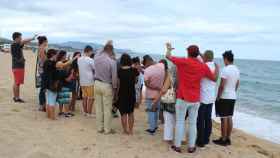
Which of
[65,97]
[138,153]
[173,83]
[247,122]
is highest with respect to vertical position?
[173,83]

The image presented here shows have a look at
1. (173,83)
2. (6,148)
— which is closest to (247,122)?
(173,83)

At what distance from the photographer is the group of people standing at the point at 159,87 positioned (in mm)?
5719

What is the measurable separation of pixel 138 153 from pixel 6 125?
2709 mm

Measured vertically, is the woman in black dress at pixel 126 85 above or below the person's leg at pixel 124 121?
above

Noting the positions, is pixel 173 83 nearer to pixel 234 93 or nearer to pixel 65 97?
pixel 234 93

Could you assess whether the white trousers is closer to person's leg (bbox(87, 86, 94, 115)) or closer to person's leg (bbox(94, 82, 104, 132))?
person's leg (bbox(94, 82, 104, 132))

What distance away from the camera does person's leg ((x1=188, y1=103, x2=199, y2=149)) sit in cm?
579

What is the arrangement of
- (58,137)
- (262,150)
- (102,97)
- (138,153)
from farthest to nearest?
(262,150) < (102,97) < (58,137) < (138,153)

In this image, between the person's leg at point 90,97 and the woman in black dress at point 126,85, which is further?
the person's leg at point 90,97

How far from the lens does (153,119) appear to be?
23.0ft

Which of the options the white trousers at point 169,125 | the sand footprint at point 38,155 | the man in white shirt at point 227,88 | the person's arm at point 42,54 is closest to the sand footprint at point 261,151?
the man in white shirt at point 227,88

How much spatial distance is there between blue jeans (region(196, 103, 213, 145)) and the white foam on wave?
4.24m

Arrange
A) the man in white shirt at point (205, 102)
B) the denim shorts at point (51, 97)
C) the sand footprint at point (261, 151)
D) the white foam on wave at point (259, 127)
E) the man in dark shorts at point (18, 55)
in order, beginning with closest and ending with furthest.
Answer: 1. the man in white shirt at point (205, 102)
2. the sand footprint at point (261, 151)
3. the denim shorts at point (51, 97)
4. the man in dark shorts at point (18, 55)
5. the white foam on wave at point (259, 127)

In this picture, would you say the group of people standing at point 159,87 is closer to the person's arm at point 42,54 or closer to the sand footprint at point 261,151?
the person's arm at point 42,54
